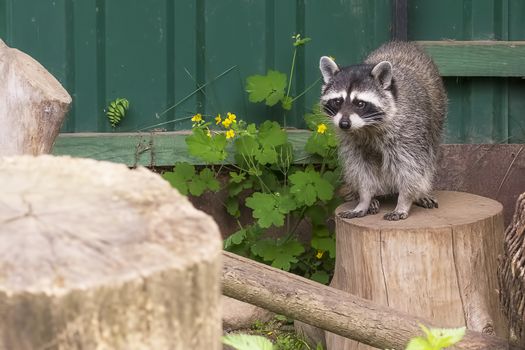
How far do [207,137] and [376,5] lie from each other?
4.16ft

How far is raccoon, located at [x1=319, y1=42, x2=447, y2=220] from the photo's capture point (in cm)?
503

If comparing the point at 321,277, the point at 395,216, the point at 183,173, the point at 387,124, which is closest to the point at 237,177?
the point at 183,173

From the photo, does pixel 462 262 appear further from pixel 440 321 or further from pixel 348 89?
pixel 348 89

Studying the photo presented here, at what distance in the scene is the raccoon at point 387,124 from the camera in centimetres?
503

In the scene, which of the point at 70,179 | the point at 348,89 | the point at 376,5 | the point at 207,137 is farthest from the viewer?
the point at 376,5

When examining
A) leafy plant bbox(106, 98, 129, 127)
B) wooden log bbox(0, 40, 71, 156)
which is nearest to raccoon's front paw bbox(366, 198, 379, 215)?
leafy plant bbox(106, 98, 129, 127)

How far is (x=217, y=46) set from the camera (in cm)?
579

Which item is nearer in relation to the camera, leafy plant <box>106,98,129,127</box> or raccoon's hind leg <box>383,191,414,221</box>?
raccoon's hind leg <box>383,191,414,221</box>

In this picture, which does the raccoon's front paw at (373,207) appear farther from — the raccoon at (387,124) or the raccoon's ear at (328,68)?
the raccoon's ear at (328,68)

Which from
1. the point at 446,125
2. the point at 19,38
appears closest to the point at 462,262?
the point at 446,125

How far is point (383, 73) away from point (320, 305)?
1545mm

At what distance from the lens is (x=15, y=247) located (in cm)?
156

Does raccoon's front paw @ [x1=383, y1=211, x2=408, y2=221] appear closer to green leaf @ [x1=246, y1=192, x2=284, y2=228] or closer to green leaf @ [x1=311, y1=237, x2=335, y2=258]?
green leaf @ [x1=246, y1=192, x2=284, y2=228]

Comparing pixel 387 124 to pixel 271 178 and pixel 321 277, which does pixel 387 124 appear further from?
pixel 321 277
